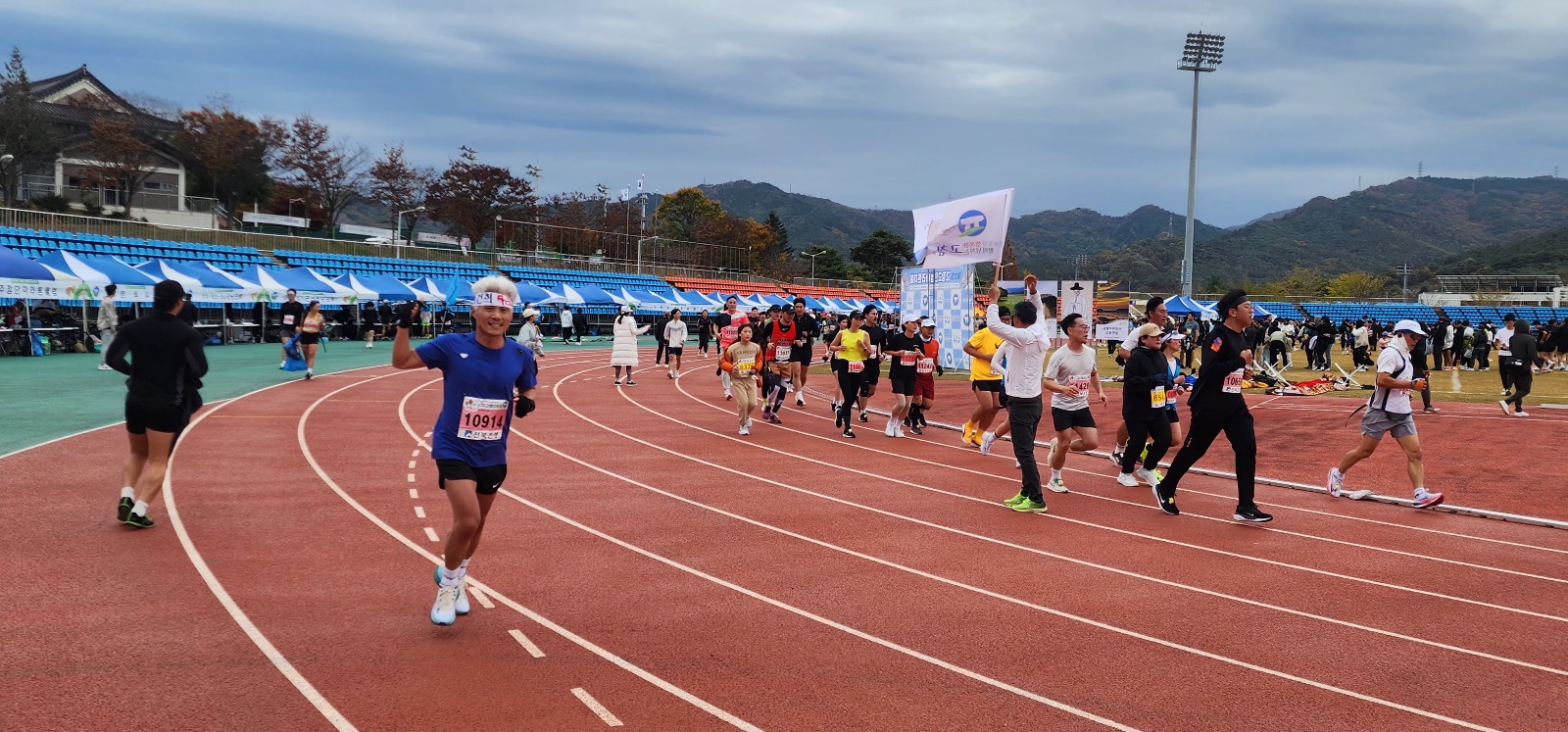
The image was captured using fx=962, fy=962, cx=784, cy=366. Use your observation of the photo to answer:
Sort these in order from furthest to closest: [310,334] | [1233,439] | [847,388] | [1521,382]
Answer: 1. [310,334]
2. [1521,382]
3. [847,388]
4. [1233,439]

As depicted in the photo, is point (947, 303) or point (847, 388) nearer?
point (847, 388)

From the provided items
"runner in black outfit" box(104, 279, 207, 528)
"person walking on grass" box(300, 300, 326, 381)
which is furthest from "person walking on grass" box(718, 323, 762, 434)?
"person walking on grass" box(300, 300, 326, 381)

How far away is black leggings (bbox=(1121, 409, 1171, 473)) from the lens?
10062 mm

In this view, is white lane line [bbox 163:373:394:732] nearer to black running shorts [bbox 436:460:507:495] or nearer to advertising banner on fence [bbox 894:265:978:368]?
black running shorts [bbox 436:460:507:495]

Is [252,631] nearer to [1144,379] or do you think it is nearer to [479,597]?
[479,597]

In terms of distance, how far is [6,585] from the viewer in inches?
234

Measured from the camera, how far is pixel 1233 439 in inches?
339

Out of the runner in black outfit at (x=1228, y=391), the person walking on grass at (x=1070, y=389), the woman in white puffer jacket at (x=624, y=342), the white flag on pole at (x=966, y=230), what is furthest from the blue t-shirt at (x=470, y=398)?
the white flag on pole at (x=966, y=230)

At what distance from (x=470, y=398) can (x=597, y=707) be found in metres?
1.84

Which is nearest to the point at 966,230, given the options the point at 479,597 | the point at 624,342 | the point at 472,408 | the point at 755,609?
the point at 624,342

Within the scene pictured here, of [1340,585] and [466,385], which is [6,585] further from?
[1340,585]

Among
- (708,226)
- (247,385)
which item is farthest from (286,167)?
(247,385)

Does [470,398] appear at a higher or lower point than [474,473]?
higher

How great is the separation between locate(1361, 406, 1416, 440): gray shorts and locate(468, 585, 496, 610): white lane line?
8.55 m
